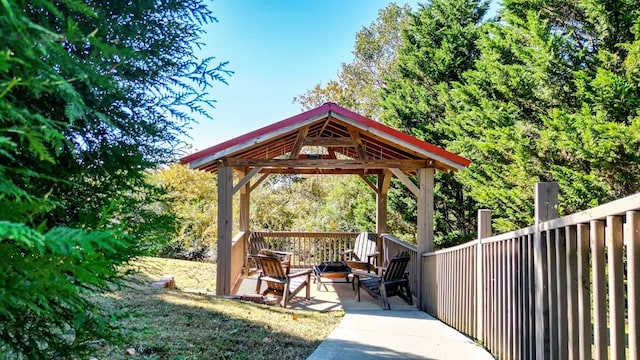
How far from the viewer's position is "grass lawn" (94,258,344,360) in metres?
3.69

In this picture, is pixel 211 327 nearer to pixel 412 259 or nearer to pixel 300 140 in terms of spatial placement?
pixel 300 140

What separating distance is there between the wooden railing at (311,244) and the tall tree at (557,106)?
12.0 ft

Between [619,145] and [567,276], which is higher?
[619,145]

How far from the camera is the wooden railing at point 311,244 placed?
11508 mm

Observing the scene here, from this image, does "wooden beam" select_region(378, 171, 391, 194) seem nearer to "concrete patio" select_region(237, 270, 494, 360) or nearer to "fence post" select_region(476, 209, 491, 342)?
"concrete patio" select_region(237, 270, 494, 360)

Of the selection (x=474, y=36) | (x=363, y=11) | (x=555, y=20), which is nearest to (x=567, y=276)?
(x=555, y=20)

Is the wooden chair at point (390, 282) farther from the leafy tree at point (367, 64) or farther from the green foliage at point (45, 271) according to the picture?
the leafy tree at point (367, 64)

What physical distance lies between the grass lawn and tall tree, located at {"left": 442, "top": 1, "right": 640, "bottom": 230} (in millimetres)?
4794

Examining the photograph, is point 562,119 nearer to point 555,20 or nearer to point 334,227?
point 555,20

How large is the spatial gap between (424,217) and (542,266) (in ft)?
14.5

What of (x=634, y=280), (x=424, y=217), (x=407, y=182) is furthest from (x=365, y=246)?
(x=634, y=280)

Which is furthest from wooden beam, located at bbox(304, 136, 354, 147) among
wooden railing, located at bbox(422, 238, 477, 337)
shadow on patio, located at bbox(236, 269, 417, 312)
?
shadow on patio, located at bbox(236, 269, 417, 312)

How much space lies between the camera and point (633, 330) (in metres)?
1.72

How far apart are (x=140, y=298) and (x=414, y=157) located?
16.5 ft
